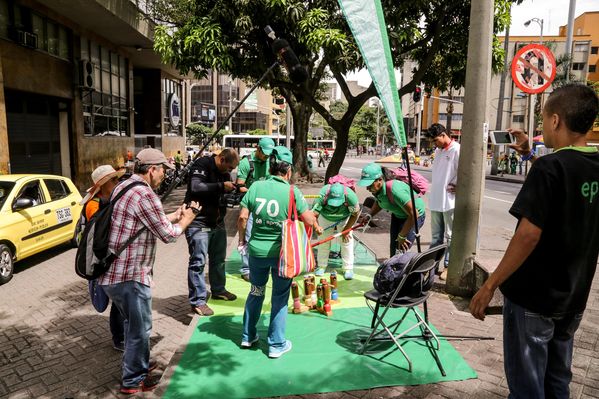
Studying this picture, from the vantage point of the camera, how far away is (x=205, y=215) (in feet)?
16.4

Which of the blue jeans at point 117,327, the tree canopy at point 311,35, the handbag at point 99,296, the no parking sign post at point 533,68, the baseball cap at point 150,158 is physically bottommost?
the blue jeans at point 117,327

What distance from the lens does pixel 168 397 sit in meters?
3.44

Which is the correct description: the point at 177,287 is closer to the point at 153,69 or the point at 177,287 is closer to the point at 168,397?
the point at 168,397

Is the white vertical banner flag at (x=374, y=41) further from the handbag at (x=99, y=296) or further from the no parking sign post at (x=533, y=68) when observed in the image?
the no parking sign post at (x=533, y=68)

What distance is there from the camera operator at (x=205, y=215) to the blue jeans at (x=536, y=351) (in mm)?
3381

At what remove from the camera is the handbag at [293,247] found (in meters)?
3.81

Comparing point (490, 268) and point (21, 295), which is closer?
point (490, 268)

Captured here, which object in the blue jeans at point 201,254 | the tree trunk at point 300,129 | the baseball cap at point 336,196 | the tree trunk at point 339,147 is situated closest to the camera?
the blue jeans at point 201,254

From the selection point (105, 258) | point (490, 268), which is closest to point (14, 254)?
point (105, 258)

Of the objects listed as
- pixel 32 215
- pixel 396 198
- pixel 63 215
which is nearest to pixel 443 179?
pixel 396 198

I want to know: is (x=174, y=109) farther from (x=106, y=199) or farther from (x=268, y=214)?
(x=268, y=214)

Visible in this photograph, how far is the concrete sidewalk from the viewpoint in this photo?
140 inches

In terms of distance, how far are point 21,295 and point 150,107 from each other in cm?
2165

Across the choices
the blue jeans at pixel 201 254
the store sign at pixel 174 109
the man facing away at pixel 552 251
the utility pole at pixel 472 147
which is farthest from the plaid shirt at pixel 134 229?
the store sign at pixel 174 109
